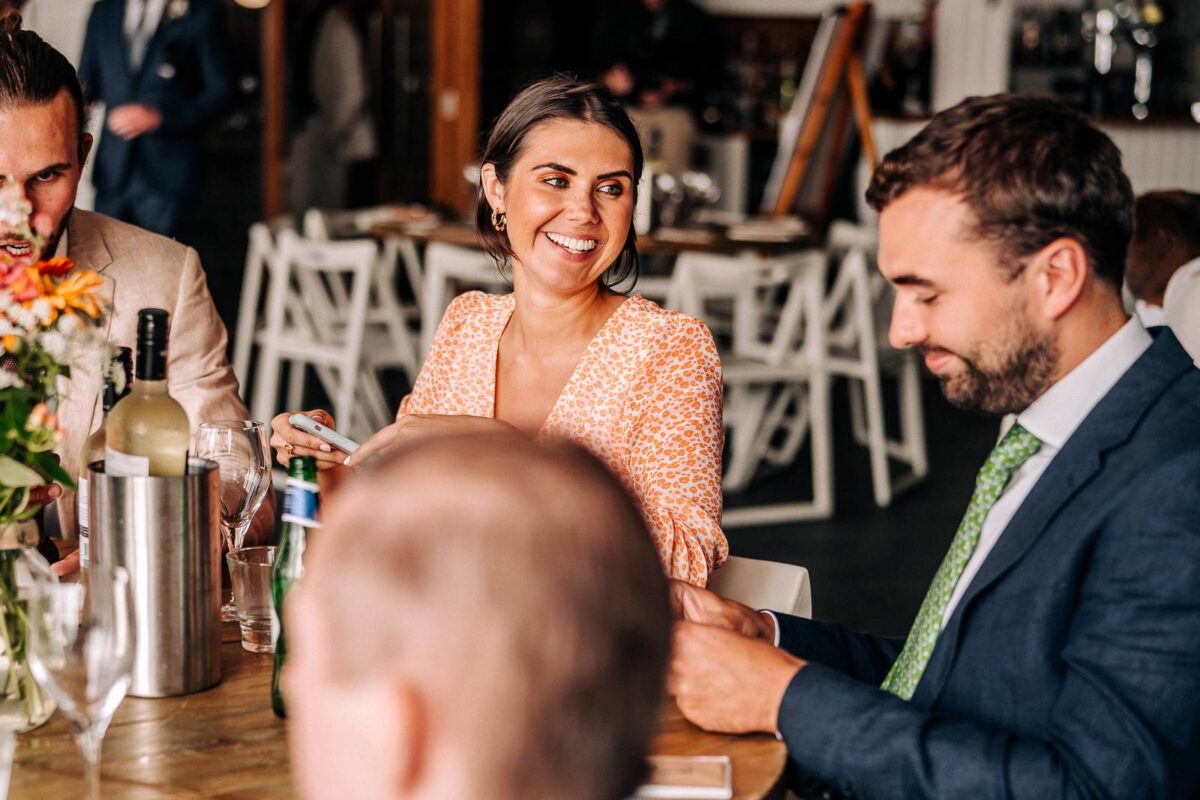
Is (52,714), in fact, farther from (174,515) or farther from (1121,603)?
(1121,603)

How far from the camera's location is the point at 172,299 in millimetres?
2410

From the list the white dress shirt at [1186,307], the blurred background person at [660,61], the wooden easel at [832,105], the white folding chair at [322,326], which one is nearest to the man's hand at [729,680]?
the white dress shirt at [1186,307]

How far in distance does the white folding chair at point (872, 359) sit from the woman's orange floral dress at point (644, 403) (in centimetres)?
300

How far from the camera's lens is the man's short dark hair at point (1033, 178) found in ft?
4.74

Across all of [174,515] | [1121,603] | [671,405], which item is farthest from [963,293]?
[174,515]

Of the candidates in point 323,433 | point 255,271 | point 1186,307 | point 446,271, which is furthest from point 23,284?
point 255,271

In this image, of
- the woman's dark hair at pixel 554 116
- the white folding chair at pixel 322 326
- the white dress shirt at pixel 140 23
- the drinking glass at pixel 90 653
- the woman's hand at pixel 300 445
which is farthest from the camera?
the white dress shirt at pixel 140 23

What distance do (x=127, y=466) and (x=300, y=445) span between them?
0.53 m

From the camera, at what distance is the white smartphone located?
1789mm

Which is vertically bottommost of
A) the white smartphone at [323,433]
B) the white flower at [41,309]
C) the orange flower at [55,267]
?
the white smartphone at [323,433]

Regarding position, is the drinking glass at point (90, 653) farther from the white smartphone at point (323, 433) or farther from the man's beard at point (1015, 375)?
the man's beard at point (1015, 375)

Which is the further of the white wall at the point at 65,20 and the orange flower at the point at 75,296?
the white wall at the point at 65,20

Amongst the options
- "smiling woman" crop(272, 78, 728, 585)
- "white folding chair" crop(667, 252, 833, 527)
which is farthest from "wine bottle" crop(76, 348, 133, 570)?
"white folding chair" crop(667, 252, 833, 527)

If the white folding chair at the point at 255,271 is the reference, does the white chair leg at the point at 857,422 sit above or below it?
below
